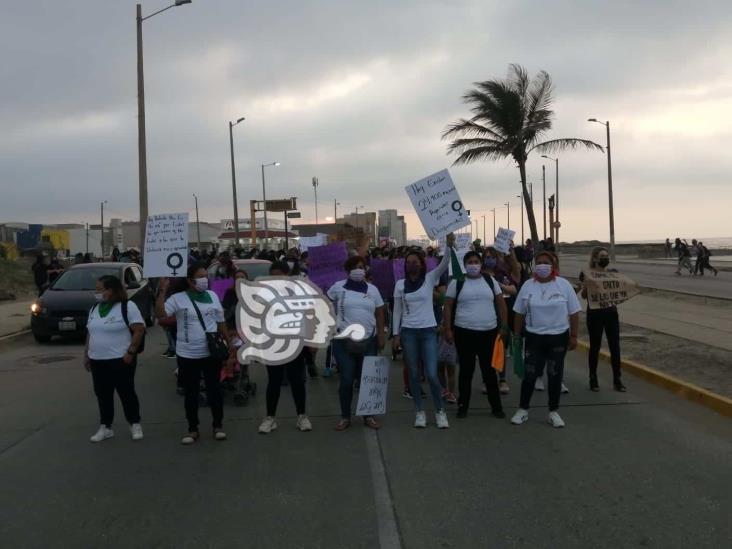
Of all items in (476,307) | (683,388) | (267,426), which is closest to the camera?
(267,426)

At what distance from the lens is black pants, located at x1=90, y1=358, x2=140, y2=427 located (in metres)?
6.06

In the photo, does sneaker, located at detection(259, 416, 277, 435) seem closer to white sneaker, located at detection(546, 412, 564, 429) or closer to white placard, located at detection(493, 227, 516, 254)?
white sneaker, located at detection(546, 412, 564, 429)

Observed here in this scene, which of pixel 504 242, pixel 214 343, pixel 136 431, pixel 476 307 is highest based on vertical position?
pixel 504 242

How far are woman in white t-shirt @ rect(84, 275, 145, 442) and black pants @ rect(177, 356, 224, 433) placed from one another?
0.48 m

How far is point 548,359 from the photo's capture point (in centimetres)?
640

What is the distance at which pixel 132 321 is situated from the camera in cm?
607

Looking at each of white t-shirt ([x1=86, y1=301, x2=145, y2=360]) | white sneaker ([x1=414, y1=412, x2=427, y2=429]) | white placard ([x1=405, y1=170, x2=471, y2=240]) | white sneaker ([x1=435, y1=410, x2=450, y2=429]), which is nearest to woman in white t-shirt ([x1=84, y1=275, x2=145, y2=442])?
white t-shirt ([x1=86, y1=301, x2=145, y2=360])

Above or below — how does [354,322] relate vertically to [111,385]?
above

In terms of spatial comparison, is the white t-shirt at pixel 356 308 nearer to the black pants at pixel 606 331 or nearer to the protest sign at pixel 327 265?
the black pants at pixel 606 331

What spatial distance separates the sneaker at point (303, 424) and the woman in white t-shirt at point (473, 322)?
4.95 feet

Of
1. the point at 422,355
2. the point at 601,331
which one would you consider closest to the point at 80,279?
the point at 422,355

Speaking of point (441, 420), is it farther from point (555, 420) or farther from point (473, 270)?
point (473, 270)

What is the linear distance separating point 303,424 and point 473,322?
1.89 m
